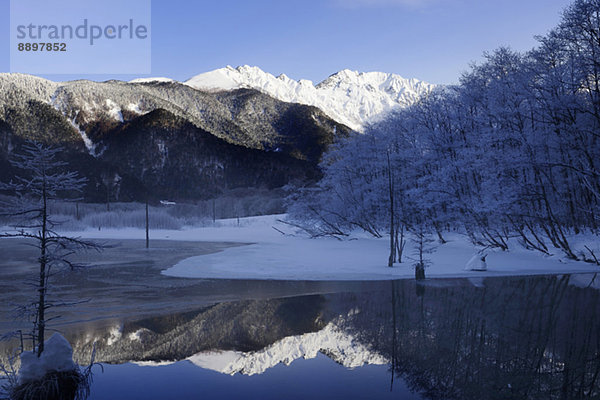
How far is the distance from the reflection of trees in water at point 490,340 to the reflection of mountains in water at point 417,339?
0.9 inches

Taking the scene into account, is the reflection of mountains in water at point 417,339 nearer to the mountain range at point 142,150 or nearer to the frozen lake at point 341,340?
the frozen lake at point 341,340

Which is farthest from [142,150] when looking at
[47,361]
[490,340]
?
A: [47,361]

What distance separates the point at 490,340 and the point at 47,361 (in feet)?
28.4

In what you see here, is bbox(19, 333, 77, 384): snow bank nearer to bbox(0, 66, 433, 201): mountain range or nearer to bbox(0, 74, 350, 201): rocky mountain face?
bbox(0, 66, 433, 201): mountain range

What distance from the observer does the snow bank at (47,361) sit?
7047 mm

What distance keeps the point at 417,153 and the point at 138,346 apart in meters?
31.8

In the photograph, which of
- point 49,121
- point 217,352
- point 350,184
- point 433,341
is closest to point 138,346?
point 217,352

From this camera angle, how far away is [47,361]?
7.18 meters

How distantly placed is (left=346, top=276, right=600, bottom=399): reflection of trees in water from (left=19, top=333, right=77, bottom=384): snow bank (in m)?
5.69

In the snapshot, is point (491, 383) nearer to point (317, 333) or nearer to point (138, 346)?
point (317, 333)

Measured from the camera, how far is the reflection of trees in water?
7711 mm

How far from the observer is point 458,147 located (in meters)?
35.0

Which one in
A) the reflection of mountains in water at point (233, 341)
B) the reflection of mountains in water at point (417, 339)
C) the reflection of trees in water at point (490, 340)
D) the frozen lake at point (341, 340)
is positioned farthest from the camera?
the reflection of mountains in water at point (233, 341)

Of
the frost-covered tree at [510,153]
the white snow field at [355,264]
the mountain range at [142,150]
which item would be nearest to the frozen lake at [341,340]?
the white snow field at [355,264]
